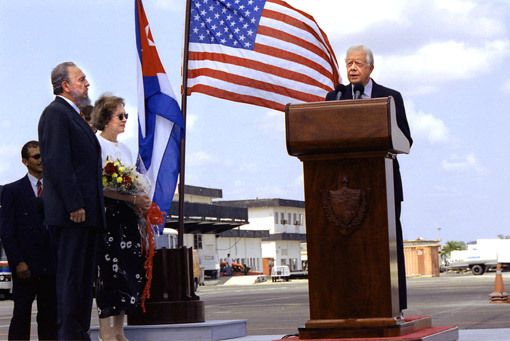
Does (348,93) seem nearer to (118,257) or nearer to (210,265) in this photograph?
(118,257)

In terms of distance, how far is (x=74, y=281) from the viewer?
18.1 ft

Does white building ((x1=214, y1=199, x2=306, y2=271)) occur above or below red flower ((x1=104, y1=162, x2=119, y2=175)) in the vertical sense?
above

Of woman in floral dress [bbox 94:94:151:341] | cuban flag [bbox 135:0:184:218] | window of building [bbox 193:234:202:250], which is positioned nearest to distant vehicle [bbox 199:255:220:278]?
window of building [bbox 193:234:202:250]

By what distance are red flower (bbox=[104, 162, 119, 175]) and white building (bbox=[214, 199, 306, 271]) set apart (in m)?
86.1

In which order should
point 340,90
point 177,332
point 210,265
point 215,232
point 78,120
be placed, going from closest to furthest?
point 78,120, point 340,90, point 177,332, point 210,265, point 215,232

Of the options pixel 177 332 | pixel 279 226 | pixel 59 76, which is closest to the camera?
pixel 59 76

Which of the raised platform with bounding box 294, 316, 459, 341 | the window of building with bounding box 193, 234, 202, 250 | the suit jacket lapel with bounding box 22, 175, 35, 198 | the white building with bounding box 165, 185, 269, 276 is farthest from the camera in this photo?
the window of building with bounding box 193, 234, 202, 250

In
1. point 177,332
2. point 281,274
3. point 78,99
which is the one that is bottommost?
point 177,332

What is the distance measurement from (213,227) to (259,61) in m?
61.8

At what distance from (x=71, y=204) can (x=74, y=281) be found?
1.50 ft

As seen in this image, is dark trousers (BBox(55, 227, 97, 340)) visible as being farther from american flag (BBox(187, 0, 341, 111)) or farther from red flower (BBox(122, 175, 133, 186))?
american flag (BBox(187, 0, 341, 111))

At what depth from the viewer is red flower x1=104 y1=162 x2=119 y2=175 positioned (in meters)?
7.00

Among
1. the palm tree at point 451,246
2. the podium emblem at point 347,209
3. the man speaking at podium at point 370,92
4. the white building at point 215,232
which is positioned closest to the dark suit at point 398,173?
the man speaking at podium at point 370,92

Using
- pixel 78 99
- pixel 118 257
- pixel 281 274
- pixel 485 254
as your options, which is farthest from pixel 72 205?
pixel 485 254
